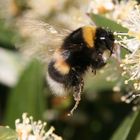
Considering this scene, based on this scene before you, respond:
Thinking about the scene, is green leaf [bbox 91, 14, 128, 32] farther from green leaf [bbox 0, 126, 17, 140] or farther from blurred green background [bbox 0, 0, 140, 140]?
green leaf [bbox 0, 126, 17, 140]

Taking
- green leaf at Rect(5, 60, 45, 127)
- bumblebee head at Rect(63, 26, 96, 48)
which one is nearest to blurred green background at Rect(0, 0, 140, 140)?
green leaf at Rect(5, 60, 45, 127)

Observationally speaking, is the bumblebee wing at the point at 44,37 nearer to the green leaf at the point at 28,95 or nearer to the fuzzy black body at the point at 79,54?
the fuzzy black body at the point at 79,54

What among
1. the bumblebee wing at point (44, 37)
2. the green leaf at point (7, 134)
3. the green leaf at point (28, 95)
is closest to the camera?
the green leaf at point (7, 134)

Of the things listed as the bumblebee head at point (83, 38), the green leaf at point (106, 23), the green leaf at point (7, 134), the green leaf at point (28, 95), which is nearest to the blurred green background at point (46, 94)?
the green leaf at point (28, 95)

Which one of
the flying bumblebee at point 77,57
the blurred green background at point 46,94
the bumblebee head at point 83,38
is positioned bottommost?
the blurred green background at point 46,94

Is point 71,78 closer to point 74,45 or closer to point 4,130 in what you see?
point 74,45

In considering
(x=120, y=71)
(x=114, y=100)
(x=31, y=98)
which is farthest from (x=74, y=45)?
(x=114, y=100)
